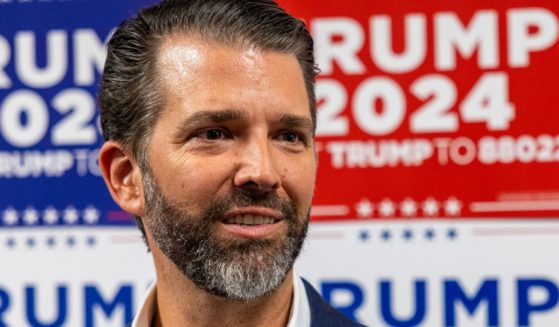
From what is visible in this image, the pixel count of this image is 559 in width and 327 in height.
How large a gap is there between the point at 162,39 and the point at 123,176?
24cm

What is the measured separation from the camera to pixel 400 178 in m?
2.06

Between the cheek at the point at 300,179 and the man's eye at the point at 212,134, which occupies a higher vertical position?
the man's eye at the point at 212,134

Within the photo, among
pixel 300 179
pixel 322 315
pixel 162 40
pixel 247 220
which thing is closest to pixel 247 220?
pixel 247 220

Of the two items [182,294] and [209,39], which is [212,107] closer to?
[209,39]

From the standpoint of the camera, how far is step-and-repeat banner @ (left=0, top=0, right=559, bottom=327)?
203 cm

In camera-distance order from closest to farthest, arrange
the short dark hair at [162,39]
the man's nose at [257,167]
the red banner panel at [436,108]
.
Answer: the man's nose at [257,167] < the short dark hair at [162,39] < the red banner panel at [436,108]

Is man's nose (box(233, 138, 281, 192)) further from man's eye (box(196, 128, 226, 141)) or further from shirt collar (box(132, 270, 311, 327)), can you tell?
shirt collar (box(132, 270, 311, 327))

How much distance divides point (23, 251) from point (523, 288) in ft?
4.13

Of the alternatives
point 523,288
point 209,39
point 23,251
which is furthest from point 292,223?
point 23,251

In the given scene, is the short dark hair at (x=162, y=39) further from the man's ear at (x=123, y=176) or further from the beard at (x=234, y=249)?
the beard at (x=234, y=249)

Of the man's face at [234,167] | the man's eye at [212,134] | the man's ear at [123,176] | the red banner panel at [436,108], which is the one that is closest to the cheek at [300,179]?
the man's face at [234,167]

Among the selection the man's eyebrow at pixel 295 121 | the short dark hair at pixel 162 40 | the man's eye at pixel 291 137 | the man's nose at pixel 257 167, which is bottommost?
the man's nose at pixel 257 167

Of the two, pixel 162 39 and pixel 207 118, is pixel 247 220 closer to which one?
pixel 207 118

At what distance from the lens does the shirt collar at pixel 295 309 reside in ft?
4.40
